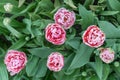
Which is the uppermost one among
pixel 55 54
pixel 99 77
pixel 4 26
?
pixel 4 26

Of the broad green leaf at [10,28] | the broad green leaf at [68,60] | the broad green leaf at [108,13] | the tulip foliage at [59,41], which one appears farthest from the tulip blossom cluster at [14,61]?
the broad green leaf at [108,13]

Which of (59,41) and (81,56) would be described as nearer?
(59,41)

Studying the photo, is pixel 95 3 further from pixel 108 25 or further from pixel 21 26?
pixel 21 26

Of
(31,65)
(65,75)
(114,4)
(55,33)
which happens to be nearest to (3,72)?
(31,65)

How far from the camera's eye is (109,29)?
1.32m

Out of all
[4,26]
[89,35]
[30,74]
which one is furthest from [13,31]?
[89,35]

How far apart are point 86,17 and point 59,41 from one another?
0.20 m

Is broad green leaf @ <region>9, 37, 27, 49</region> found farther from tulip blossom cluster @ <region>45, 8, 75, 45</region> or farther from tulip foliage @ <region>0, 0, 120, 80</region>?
tulip blossom cluster @ <region>45, 8, 75, 45</region>

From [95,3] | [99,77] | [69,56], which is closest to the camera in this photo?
[99,77]

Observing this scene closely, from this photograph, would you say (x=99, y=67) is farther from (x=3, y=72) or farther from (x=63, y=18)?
(x=3, y=72)

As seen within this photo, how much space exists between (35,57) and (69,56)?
17 centimetres

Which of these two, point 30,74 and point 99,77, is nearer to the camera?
point 99,77

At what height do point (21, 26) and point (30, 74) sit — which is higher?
point (21, 26)

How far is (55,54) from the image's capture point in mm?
1264
